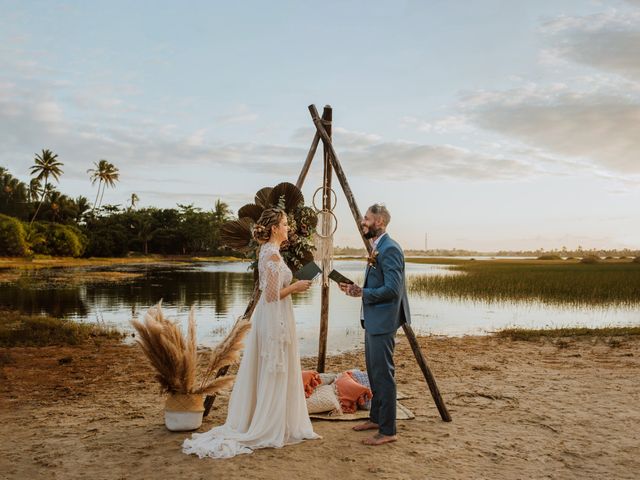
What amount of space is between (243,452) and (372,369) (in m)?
1.51

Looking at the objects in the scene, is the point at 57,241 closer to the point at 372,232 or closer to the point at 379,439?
the point at 372,232

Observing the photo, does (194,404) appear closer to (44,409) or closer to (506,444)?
(44,409)

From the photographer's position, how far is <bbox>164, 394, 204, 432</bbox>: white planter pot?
605 cm

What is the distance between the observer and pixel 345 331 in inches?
678

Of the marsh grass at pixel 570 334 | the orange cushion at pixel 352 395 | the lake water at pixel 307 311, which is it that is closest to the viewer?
the orange cushion at pixel 352 395

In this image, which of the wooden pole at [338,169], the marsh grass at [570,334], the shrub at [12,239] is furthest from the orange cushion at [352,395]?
the shrub at [12,239]

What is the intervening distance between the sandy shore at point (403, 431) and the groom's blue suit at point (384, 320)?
470mm

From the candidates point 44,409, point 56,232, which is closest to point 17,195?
point 56,232

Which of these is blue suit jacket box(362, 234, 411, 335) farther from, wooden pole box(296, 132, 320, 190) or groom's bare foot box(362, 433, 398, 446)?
wooden pole box(296, 132, 320, 190)

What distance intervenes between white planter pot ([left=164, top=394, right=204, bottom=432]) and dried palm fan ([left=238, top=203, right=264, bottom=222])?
2503 millimetres

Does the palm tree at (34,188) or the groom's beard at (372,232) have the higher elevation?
the palm tree at (34,188)

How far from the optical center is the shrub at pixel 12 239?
56625 mm

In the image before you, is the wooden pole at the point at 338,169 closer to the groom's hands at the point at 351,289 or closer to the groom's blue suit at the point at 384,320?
the groom's hands at the point at 351,289

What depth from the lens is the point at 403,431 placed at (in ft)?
20.1
